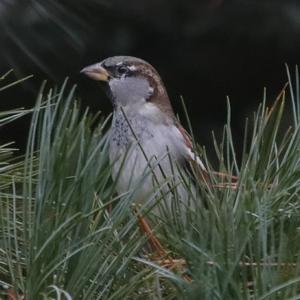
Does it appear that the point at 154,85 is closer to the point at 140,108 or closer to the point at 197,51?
the point at 140,108

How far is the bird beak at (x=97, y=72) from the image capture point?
257cm

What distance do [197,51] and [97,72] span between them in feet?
2.22

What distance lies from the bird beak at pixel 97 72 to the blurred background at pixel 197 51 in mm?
460

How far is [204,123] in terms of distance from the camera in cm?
321

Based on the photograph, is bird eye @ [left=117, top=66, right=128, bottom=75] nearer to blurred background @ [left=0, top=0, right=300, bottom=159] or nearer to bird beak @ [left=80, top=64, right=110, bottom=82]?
bird beak @ [left=80, top=64, right=110, bottom=82]

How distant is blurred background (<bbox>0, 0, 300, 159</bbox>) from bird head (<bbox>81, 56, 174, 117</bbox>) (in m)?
0.43

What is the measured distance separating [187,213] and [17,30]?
4.18ft

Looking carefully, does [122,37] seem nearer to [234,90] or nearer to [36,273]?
[234,90]

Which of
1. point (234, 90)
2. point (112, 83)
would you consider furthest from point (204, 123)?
point (112, 83)

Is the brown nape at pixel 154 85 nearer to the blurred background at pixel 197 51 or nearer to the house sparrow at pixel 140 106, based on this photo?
the house sparrow at pixel 140 106

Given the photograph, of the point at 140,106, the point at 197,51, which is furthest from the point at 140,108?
the point at 197,51

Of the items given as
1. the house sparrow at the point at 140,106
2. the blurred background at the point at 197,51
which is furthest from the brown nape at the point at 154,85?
the blurred background at the point at 197,51

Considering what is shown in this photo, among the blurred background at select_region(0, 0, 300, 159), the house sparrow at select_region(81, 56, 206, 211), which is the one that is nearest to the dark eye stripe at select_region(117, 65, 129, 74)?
the house sparrow at select_region(81, 56, 206, 211)

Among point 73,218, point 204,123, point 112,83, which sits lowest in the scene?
point 204,123
